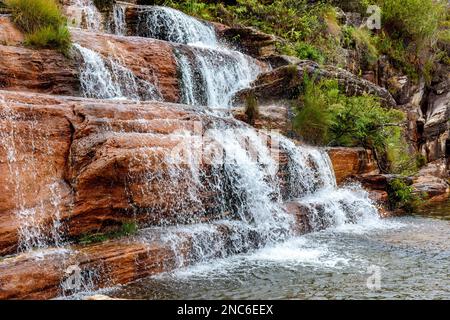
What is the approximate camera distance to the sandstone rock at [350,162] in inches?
472

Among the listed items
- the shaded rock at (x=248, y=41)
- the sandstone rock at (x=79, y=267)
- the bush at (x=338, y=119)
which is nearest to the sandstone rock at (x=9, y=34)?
the sandstone rock at (x=79, y=267)

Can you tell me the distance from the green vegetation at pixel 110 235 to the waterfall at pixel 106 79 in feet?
14.5

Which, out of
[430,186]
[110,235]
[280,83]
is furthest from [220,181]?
[430,186]

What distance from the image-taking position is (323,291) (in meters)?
5.95

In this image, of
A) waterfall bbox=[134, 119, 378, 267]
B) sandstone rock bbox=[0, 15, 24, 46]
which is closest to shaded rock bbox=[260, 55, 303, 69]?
waterfall bbox=[134, 119, 378, 267]

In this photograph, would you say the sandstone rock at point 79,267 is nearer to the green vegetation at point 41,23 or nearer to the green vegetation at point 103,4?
the green vegetation at point 41,23

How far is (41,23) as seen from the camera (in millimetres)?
11062

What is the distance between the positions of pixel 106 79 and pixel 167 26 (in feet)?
15.5

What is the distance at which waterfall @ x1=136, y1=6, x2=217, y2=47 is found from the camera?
14.9 meters

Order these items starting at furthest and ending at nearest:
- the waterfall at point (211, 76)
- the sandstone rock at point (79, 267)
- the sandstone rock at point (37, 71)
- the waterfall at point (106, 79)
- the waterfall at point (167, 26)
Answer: the waterfall at point (167, 26)
the waterfall at point (211, 76)
the waterfall at point (106, 79)
the sandstone rock at point (37, 71)
the sandstone rock at point (79, 267)

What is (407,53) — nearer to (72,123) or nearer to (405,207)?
(405,207)

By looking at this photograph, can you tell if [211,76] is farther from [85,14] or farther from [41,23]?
[41,23]

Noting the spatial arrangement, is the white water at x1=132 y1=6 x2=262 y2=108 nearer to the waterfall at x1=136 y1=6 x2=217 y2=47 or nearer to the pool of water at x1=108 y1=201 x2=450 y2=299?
the waterfall at x1=136 y1=6 x2=217 y2=47

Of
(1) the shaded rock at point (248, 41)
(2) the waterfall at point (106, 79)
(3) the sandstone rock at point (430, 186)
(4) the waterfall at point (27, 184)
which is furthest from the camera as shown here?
(1) the shaded rock at point (248, 41)
